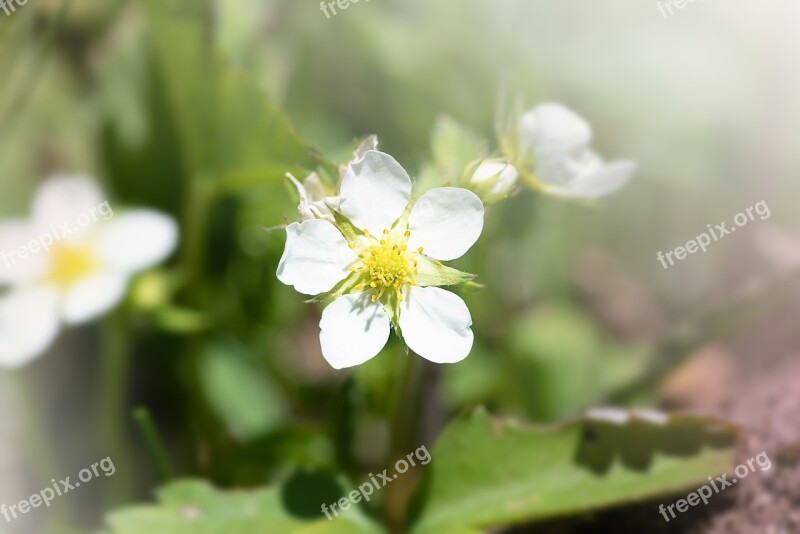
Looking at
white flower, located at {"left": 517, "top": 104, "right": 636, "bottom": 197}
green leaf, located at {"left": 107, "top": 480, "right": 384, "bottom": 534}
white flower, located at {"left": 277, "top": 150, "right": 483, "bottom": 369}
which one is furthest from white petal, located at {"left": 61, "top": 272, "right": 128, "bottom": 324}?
white flower, located at {"left": 517, "top": 104, "right": 636, "bottom": 197}

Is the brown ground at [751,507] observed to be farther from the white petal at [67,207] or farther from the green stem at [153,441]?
the white petal at [67,207]

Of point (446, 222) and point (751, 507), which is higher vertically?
point (446, 222)

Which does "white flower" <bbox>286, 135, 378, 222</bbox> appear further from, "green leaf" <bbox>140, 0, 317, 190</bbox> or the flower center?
"green leaf" <bbox>140, 0, 317, 190</bbox>

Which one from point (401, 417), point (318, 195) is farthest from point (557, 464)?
point (318, 195)

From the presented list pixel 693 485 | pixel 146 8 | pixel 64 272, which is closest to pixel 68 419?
pixel 64 272

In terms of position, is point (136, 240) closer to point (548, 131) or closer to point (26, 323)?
point (26, 323)

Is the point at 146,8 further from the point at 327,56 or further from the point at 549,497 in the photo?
the point at 549,497

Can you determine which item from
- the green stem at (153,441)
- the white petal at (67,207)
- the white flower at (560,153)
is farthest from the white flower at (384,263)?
the white petal at (67,207)
